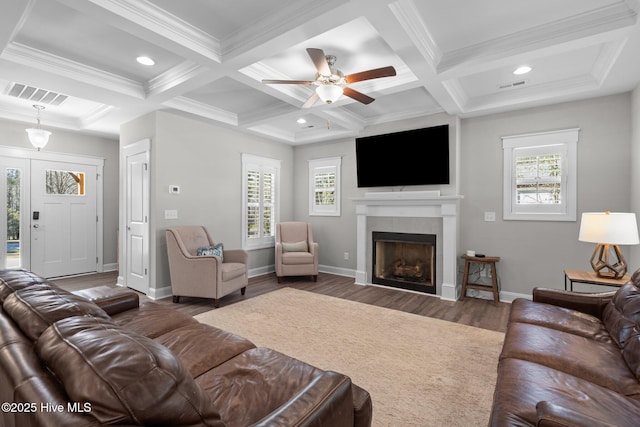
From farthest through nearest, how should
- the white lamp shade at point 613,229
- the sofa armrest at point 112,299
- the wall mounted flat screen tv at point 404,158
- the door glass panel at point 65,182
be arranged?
1. the door glass panel at point 65,182
2. the wall mounted flat screen tv at point 404,158
3. the white lamp shade at point 613,229
4. the sofa armrest at point 112,299

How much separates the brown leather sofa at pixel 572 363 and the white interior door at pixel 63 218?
6712 millimetres

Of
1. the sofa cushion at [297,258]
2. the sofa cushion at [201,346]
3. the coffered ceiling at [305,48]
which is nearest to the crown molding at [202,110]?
the coffered ceiling at [305,48]

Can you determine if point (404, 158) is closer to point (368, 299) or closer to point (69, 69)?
point (368, 299)

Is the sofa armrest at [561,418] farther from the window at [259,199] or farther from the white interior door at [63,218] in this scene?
the white interior door at [63,218]

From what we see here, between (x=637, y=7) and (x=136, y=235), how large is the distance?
5.86 meters

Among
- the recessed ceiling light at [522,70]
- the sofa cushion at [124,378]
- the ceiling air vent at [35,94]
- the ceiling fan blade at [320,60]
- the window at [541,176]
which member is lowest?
the sofa cushion at [124,378]

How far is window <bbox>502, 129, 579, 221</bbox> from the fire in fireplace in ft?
3.99

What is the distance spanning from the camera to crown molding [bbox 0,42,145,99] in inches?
112

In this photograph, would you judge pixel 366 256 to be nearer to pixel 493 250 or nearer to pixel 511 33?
pixel 493 250

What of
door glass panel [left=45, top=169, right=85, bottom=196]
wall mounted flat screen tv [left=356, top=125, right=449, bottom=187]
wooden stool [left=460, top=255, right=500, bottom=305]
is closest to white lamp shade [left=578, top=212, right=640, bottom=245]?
wooden stool [left=460, top=255, right=500, bottom=305]

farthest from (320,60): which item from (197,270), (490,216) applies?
(490,216)

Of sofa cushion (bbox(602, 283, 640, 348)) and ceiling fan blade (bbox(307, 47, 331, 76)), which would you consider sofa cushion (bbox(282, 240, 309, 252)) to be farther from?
sofa cushion (bbox(602, 283, 640, 348))

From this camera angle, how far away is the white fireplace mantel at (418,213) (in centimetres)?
436

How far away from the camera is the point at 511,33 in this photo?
269 cm
